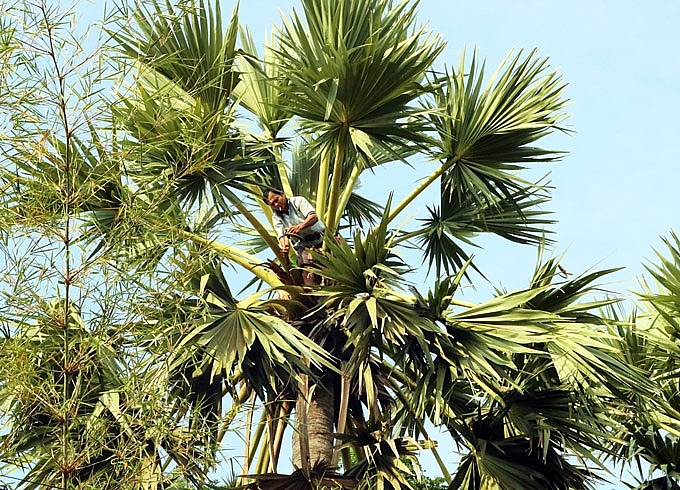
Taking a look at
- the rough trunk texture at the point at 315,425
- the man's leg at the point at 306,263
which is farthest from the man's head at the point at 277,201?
the rough trunk texture at the point at 315,425

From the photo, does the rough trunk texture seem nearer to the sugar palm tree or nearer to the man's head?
the sugar palm tree

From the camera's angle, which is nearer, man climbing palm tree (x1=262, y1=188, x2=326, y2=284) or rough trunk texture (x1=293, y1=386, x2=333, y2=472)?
rough trunk texture (x1=293, y1=386, x2=333, y2=472)

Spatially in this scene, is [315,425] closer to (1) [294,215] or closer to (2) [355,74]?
(1) [294,215]

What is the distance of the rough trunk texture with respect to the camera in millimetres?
7020

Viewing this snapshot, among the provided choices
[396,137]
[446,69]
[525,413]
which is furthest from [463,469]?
[446,69]

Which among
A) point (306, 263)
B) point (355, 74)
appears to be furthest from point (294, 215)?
point (355, 74)

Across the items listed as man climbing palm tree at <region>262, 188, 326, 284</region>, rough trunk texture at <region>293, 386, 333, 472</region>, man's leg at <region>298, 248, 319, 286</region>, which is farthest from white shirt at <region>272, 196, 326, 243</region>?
rough trunk texture at <region>293, 386, 333, 472</region>

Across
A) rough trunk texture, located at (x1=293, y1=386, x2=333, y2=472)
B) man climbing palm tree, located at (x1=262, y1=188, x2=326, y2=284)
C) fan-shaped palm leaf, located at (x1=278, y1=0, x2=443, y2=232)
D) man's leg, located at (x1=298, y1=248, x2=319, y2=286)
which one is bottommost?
rough trunk texture, located at (x1=293, y1=386, x2=333, y2=472)

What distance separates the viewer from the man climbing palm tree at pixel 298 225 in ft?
24.3

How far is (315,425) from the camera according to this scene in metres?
7.27

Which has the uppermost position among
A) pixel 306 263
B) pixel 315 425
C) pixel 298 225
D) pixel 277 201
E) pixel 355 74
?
pixel 355 74

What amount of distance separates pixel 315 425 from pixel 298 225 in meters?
1.37

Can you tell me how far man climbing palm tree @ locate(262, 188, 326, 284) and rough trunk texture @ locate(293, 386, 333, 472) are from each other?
821 mm

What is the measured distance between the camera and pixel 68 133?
13.9 feet
